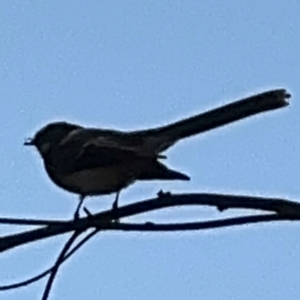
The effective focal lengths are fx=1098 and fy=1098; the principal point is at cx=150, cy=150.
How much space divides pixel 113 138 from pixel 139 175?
386 mm

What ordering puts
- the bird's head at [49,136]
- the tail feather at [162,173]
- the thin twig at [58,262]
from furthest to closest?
1. the bird's head at [49,136]
2. the tail feather at [162,173]
3. the thin twig at [58,262]

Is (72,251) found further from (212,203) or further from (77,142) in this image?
(77,142)

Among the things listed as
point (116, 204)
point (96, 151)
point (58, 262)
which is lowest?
point (58, 262)

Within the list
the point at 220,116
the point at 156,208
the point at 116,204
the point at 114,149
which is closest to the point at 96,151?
the point at 114,149

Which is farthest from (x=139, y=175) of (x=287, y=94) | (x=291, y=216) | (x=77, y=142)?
(x=291, y=216)

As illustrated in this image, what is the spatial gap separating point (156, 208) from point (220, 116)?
59 cm

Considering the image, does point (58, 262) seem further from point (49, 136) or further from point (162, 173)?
point (49, 136)

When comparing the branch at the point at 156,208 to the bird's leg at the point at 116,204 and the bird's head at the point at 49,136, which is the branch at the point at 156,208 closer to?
the bird's leg at the point at 116,204

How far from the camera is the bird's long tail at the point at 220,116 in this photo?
Result: 418 centimetres

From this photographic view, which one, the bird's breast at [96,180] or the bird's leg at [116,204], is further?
the bird's breast at [96,180]

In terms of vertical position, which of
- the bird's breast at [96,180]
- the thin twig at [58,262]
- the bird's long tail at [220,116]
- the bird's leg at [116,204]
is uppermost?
the bird's long tail at [220,116]

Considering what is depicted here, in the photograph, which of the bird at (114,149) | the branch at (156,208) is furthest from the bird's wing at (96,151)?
the branch at (156,208)

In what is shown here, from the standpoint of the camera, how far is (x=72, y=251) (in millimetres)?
4246

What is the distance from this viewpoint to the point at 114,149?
17.4ft
